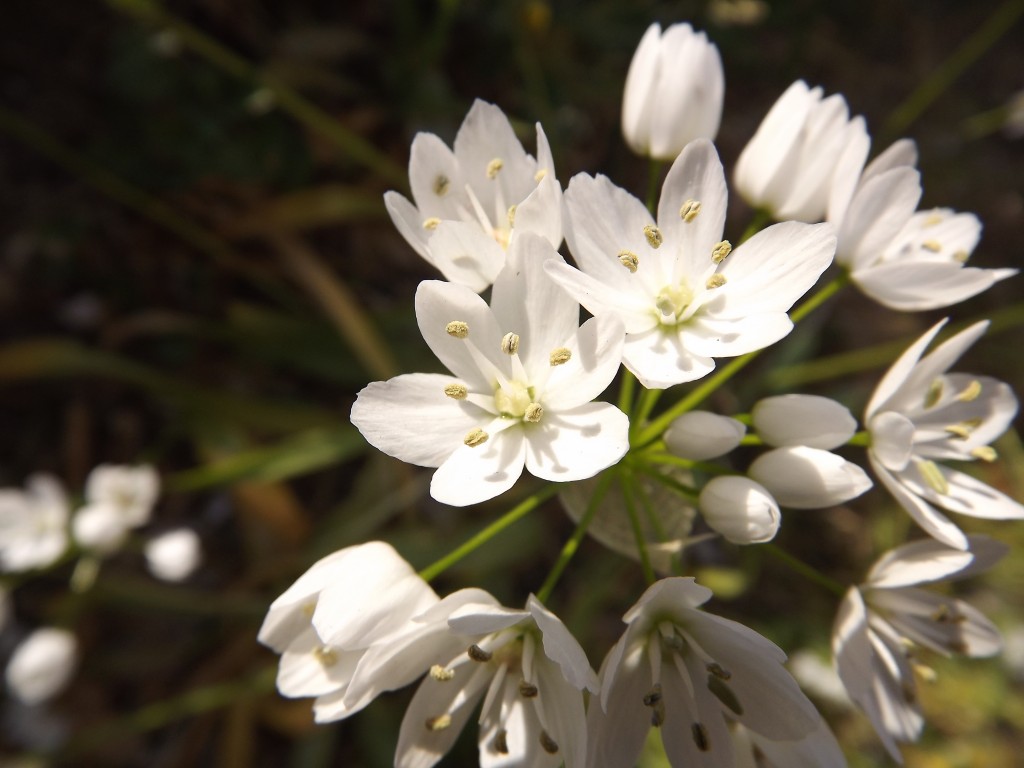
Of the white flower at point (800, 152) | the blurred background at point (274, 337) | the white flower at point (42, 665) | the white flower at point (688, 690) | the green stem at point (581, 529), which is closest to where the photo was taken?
the white flower at point (688, 690)

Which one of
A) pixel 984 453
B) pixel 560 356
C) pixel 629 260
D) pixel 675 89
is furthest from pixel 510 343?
pixel 984 453

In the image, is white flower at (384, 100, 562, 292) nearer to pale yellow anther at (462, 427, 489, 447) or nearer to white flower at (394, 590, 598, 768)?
pale yellow anther at (462, 427, 489, 447)

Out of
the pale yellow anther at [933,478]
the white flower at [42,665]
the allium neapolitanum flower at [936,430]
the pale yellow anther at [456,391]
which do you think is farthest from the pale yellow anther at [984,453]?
the white flower at [42,665]

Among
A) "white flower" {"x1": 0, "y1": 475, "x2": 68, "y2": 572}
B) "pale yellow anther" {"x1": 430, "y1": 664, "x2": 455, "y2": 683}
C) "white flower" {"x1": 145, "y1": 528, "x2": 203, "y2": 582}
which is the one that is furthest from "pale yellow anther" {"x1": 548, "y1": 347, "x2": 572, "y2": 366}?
"white flower" {"x1": 0, "y1": 475, "x2": 68, "y2": 572}

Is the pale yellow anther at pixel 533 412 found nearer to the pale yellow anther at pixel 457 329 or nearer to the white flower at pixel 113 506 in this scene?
the pale yellow anther at pixel 457 329

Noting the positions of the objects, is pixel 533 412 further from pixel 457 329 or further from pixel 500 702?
pixel 500 702

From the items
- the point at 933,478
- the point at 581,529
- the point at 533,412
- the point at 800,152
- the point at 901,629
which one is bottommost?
the point at 901,629

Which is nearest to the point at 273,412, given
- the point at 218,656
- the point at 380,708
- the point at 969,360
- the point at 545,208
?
the point at 218,656
